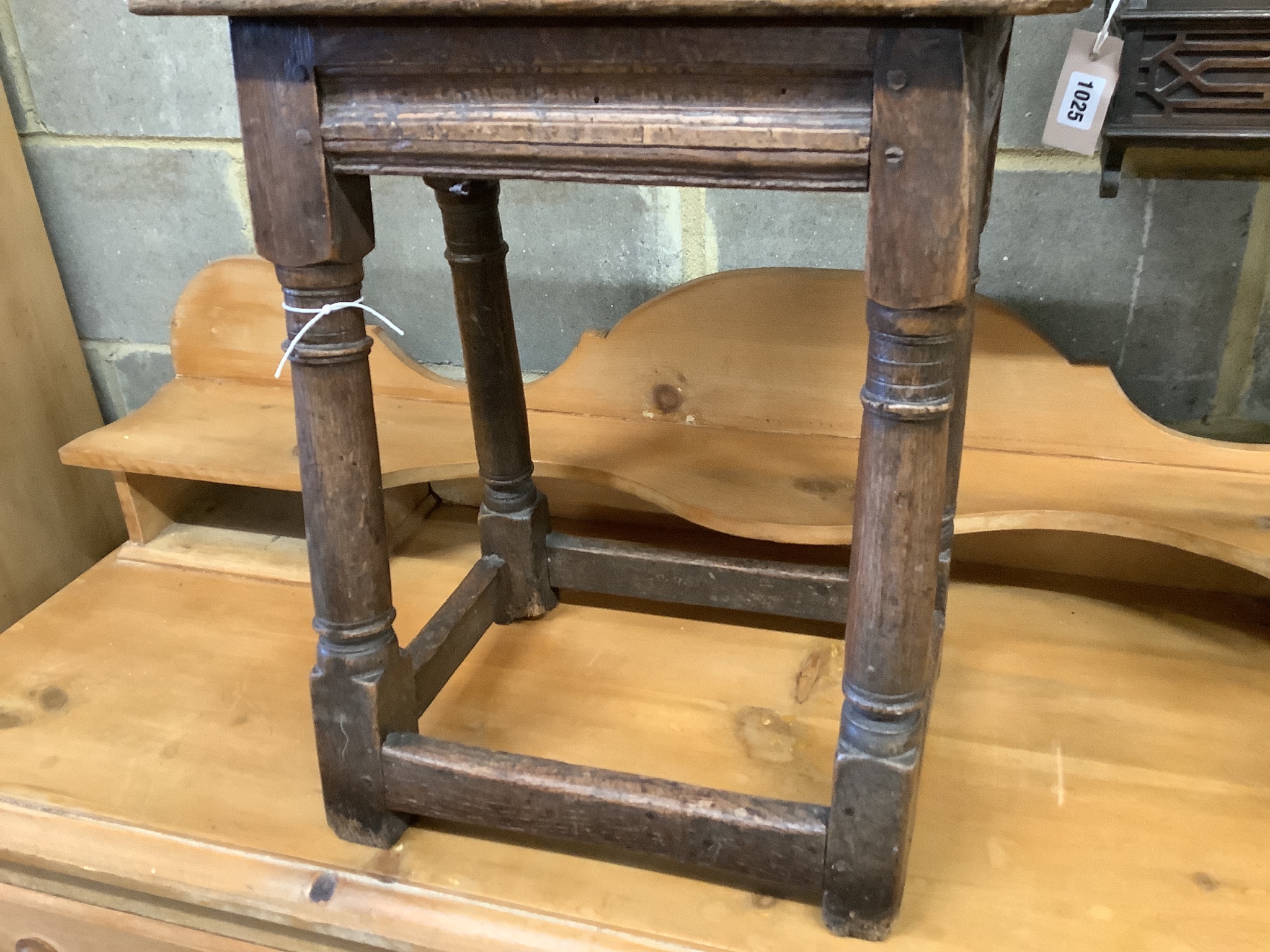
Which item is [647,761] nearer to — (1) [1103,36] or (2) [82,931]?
(2) [82,931]

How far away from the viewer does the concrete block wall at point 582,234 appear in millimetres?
933

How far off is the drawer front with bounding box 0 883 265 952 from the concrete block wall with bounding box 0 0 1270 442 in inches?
25.3

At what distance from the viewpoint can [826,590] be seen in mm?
901

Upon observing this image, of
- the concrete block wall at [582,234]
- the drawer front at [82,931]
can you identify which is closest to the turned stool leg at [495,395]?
the concrete block wall at [582,234]

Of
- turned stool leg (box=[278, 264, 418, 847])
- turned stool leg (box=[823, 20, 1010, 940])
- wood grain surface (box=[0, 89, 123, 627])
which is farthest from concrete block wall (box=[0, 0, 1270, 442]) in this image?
turned stool leg (box=[278, 264, 418, 847])

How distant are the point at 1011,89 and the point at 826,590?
48 centimetres

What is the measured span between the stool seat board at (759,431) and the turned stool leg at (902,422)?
1.01 ft

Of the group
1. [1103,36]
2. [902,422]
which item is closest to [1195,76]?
[1103,36]

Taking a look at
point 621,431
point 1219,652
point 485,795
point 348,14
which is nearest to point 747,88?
point 348,14

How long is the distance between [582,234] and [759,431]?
28cm

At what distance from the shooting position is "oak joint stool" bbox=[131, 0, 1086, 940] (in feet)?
1.59

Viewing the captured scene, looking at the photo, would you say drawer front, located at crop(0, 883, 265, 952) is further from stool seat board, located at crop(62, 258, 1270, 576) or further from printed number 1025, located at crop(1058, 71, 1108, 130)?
printed number 1025, located at crop(1058, 71, 1108, 130)

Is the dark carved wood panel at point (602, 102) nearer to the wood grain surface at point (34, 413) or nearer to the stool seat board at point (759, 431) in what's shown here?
the stool seat board at point (759, 431)

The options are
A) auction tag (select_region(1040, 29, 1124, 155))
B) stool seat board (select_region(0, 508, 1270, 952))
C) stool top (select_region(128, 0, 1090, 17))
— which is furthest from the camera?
auction tag (select_region(1040, 29, 1124, 155))
